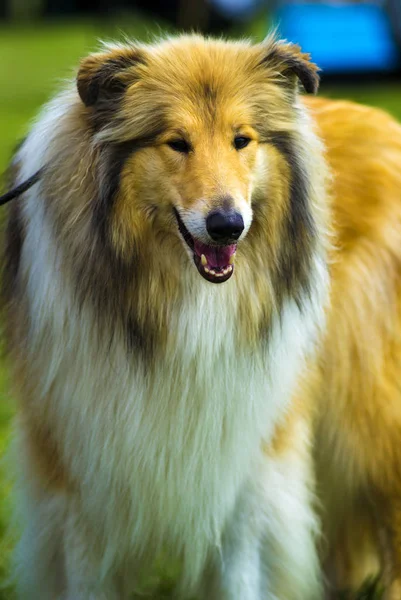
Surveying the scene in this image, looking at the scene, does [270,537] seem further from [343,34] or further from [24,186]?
[343,34]

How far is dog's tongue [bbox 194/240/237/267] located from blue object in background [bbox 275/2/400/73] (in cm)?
1105

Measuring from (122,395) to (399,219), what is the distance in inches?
51.1

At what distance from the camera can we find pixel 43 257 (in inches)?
124

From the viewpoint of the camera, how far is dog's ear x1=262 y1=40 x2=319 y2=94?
10.5ft

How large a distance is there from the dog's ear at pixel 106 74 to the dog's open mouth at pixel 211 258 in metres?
0.42

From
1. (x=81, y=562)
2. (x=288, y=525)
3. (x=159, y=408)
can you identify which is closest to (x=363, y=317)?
(x=288, y=525)

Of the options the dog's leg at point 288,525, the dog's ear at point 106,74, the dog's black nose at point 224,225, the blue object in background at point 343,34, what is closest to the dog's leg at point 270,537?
the dog's leg at point 288,525

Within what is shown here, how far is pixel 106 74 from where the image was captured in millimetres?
2984

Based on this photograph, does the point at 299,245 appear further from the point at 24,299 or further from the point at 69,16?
the point at 69,16

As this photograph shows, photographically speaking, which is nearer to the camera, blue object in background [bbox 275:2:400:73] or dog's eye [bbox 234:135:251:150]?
dog's eye [bbox 234:135:251:150]

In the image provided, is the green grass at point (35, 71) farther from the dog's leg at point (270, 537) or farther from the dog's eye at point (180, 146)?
the dog's eye at point (180, 146)

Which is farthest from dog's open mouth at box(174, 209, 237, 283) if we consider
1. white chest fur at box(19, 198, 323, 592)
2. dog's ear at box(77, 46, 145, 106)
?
dog's ear at box(77, 46, 145, 106)

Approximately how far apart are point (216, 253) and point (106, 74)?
0.61 meters

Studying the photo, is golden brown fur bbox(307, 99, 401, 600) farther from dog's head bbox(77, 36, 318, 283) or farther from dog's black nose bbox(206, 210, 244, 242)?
dog's black nose bbox(206, 210, 244, 242)
